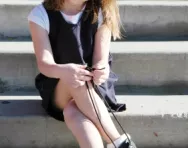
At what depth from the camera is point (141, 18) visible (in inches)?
119

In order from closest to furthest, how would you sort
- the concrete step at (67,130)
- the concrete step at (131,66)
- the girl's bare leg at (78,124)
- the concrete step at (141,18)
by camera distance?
the girl's bare leg at (78,124) → the concrete step at (67,130) → the concrete step at (131,66) → the concrete step at (141,18)

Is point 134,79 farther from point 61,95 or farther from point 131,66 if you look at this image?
point 61,95

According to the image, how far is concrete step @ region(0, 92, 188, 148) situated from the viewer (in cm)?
224

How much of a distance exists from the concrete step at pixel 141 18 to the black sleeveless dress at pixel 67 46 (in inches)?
31.8

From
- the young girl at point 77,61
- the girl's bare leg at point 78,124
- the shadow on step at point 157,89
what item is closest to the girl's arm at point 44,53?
the young girl at point 77,61

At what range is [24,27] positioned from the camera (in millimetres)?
2945

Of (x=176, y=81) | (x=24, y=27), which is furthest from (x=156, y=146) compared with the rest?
(x=24, y=27)

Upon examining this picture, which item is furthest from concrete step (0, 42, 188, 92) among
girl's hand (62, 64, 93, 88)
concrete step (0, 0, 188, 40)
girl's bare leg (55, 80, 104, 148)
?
girl's hand (62, 64, 93, 88)

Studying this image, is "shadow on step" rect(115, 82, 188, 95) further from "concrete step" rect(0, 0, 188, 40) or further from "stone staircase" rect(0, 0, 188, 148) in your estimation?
"concrete step" rect(0, 0, 188, 40)

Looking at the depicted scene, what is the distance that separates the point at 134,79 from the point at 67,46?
64 centimetres

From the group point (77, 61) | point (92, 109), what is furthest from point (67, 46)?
point (92, 109)

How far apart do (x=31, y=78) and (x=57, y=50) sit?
1.63 feet

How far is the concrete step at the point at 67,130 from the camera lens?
2240 mm

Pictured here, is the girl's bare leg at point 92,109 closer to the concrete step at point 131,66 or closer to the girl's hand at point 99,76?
the girl's hand at point 99,76
